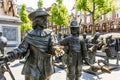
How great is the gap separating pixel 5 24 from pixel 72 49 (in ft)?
36.7

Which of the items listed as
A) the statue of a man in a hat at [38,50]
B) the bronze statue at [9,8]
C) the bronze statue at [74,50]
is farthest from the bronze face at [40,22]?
the bronze statue at [9,8]

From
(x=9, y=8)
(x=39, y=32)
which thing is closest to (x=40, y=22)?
(x=39, y=32)

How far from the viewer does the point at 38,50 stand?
15.1 feet

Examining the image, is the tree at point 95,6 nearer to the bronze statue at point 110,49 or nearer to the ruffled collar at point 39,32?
the bronze statue at point 110,49

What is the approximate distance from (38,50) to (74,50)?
2.22 meters

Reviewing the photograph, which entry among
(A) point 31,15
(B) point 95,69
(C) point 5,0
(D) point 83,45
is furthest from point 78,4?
(A) point 31,15

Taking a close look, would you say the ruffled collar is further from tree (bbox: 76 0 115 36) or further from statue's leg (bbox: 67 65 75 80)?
tree (bbox: 76 0 115 36)

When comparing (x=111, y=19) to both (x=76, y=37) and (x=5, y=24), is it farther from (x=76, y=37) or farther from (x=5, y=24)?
(x=76, y=37)

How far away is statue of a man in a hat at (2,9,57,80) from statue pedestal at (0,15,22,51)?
1225 cm

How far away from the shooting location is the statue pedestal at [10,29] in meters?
16.7

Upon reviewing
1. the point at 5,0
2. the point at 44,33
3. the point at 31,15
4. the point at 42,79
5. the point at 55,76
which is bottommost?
the point at 55,76

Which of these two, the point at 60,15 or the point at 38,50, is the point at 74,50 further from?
the point at 60,15

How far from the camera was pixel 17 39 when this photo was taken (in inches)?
690

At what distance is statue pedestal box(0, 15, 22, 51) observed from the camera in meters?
16.7
